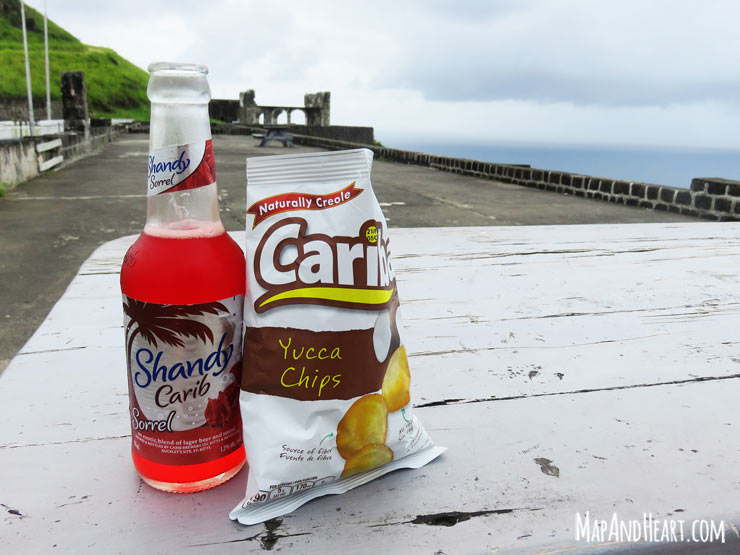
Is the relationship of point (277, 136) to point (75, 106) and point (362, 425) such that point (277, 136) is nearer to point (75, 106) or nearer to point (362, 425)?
point (75, 106)

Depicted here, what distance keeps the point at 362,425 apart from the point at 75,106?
1722cm

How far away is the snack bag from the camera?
22.3 inches

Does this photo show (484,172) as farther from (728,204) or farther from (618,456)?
(618,456)

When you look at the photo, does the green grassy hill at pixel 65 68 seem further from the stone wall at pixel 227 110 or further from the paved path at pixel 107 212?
the paved path at pixel 107 212

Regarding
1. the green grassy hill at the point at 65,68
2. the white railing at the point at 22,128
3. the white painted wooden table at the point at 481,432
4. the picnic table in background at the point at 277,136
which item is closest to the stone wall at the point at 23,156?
the white railing at the point at 22,128

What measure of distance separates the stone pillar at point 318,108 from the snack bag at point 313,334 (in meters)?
38.2

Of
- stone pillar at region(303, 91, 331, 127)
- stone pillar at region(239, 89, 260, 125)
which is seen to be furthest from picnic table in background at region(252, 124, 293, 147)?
stone pillar at region(239, 89, 260, 125)

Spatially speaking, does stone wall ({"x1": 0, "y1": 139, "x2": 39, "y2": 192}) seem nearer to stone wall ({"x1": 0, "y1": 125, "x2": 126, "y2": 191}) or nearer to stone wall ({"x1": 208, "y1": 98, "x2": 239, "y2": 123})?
stone wall ({"x1": 0, "y1": 125, "x2": 126, "y2": 191})

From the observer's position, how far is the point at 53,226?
6.02 meters

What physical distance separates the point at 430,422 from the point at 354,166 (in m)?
0.35

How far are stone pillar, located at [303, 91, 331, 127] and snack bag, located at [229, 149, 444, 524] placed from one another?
125 feet

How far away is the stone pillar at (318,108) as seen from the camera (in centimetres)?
3788

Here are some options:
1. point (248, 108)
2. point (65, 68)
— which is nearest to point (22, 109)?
point (65, 68)

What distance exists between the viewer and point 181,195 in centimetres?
59
